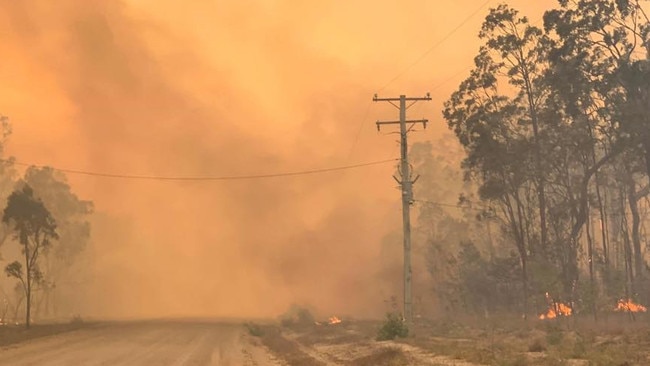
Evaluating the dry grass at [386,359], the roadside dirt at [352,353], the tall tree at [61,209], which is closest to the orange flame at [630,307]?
the roadside dirt at [352,353]

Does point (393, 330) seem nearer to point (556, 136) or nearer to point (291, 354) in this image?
point (291, 354)

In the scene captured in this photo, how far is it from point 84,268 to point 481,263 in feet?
238

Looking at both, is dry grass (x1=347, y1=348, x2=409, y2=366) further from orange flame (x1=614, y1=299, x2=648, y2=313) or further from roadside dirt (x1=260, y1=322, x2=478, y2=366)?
orange flame (x1=614, y1=299, x2=648, y2=313)

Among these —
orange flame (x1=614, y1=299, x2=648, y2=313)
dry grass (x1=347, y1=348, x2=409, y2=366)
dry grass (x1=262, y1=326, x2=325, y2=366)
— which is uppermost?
orange flame (x1=614, y1=299, x2=648, y2=313)

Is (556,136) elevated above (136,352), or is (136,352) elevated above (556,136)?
(556,136)

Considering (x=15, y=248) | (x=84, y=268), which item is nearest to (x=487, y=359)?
(x=84, y=268)

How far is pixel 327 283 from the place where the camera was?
8312 cm

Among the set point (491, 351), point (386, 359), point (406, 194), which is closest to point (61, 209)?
point (406, 194)

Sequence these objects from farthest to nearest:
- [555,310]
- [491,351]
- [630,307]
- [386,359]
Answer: [555,310]
[630,307]
[386,359]
[491,351]

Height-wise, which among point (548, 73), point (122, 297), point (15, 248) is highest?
point (548, 73)

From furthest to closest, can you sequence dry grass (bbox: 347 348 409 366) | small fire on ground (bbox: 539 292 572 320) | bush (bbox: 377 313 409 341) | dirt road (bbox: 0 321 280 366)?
small fire on ground (bbox: 539 292 572 320) → bush (bbox: 377 313 409 341) → dirt road (bbox: 0 321 280 366) → dry grass (bbox: 347 348 409 366)

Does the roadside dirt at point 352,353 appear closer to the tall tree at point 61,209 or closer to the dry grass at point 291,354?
the dry grass at point 291,354

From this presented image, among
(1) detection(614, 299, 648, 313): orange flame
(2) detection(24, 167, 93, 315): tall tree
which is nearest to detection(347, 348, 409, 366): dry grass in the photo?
(1) detection(614, 299, 648, 313): orange flame

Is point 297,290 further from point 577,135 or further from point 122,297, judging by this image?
point 577,135
